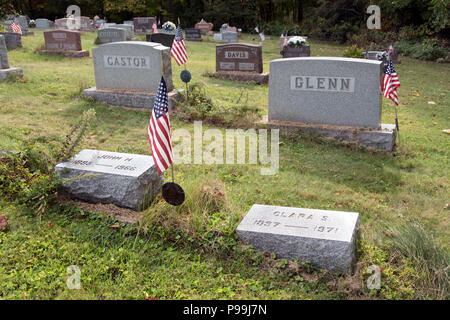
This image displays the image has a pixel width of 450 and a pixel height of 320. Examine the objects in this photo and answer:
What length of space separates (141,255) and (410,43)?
2443 centimetres

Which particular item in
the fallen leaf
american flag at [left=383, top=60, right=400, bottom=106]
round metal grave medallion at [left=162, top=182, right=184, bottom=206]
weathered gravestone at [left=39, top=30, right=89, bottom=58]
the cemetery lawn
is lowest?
the cemetery lawn

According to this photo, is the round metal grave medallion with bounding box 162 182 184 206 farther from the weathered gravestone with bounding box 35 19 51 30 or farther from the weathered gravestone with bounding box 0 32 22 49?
the weathered gravestone with bounding box 35 19 51 30

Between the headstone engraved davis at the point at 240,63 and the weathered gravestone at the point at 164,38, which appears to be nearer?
the headstone engraved davis at the point at 240,63

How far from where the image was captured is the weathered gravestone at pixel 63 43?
16.3m

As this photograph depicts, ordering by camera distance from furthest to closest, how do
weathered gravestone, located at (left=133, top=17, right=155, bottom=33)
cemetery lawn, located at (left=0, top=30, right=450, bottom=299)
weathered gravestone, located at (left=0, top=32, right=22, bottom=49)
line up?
weathered gravestone, located at (left=133, top=17, right=155, bottom=33)
weathered gravestone, located at (left=0, top=32, right=22, bottom=49)
cemetery lawn, located at (left=0, top=30, right=450, bottom=299)

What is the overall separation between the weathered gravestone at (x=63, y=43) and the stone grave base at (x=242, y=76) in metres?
5.54

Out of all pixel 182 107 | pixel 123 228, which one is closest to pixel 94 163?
pixel 123 228

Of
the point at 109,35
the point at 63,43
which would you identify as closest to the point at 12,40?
the point at 63,43

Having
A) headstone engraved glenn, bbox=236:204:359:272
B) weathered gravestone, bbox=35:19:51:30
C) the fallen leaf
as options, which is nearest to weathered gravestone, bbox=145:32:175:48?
the fallen leaf

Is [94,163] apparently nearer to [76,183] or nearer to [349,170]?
[76,183]

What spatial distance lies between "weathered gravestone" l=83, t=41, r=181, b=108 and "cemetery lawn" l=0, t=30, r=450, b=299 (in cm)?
161

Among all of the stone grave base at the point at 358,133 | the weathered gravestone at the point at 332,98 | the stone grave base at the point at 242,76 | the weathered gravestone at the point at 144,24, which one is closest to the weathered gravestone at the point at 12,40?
the stone grave base at the point at 242,76

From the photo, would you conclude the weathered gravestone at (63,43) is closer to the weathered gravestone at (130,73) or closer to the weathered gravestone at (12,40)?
the weathered gravestone at (12,40)

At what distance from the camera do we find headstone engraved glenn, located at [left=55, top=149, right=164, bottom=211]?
16.0ft
